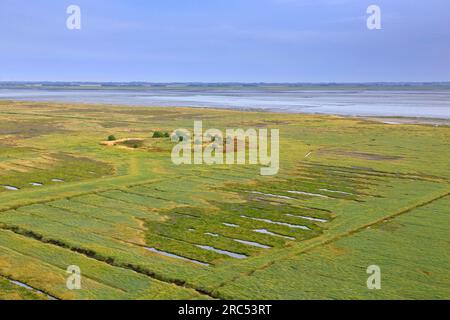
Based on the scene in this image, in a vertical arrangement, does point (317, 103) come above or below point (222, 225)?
above

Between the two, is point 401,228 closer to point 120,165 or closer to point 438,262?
point 438,262

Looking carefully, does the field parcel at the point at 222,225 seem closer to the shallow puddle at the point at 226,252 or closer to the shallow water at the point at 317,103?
the shallow puddle at the point at 226,252

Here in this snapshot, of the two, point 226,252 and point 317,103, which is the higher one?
point 317,103

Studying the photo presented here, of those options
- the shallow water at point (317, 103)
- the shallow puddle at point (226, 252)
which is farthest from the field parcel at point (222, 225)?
the shallow water at point (317, 103)

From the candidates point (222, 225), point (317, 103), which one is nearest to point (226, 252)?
point (222, 225)

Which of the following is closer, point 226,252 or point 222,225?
point 226,252

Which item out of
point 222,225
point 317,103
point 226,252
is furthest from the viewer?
point 317,103

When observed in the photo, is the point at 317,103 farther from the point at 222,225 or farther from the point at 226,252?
the point at 226,252

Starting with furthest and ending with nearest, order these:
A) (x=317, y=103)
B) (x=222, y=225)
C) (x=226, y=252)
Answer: (x=317, y=103), (x=222, y=225), (x=226, y=252)

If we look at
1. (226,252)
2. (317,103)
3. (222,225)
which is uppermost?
(317,103)

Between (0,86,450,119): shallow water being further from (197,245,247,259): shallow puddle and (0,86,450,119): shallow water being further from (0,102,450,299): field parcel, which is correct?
(197,245,247,259): shallow puddle
